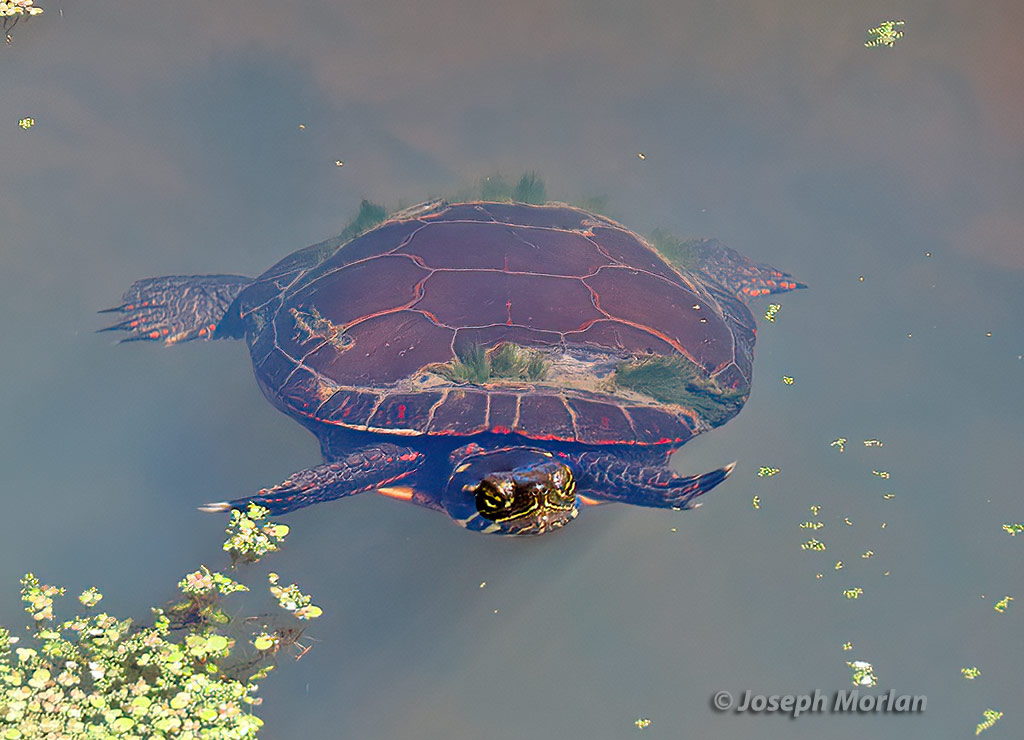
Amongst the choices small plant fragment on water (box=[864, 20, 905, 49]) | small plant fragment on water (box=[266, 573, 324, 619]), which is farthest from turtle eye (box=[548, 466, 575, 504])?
small plant fragment on water (box=[864, 20, 905, 49])

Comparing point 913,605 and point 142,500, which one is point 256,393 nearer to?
point 142,500

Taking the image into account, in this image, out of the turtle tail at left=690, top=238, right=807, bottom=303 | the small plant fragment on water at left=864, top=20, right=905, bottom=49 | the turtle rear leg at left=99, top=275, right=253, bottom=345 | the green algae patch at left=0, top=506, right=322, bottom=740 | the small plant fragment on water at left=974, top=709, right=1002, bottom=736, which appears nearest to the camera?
the green algae patch at left=0, top=506, right=322, bottom=740

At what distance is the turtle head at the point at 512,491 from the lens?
345 centimetres

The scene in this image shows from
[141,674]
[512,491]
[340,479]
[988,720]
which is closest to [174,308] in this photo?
[340,479]

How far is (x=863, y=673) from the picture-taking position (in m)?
3.54

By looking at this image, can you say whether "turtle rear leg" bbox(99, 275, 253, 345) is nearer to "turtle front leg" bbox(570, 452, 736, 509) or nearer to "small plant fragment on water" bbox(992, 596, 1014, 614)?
"turtle front leg" bbox(570, 452, 736, 509)

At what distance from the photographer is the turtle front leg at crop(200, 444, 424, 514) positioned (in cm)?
354

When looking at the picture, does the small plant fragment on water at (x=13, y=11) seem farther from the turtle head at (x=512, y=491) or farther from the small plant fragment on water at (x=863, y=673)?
the small plant fragment on water at (x=863, y=673)

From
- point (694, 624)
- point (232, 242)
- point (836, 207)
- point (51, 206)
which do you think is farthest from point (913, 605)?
point (51, 206)

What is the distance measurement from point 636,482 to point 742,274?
8.60 ft

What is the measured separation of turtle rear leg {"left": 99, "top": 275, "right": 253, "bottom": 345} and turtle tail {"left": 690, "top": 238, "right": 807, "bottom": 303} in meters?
3.57

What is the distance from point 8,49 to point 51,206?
155 centimetres

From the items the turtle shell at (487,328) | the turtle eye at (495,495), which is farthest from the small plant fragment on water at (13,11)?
the turtle eye at (495,495)

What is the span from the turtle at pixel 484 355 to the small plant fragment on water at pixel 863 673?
112 cm
